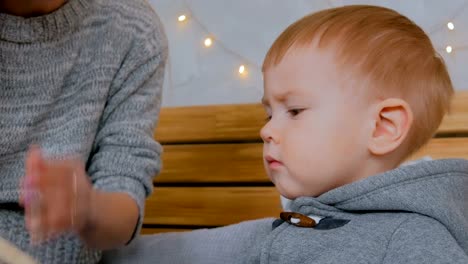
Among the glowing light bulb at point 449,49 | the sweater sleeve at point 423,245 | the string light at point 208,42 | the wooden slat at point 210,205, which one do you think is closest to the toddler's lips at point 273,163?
the sweater sleeve at point 423,245

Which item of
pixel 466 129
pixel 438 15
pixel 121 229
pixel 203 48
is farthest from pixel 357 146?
pixel 203 48

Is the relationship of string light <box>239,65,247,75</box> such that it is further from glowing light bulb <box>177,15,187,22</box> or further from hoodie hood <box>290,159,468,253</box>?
hoodie hood <box>290,159,468,253</box>

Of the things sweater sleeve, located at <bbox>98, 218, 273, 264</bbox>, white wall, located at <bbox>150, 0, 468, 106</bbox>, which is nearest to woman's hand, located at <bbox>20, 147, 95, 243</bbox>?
sweater sleeve, located at <bbox>98, 218, 273, 264</bbox>

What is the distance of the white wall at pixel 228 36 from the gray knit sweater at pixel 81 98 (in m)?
0.65

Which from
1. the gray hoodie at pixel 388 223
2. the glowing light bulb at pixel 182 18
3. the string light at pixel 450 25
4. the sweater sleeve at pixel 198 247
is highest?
the string light at pixel 450 25

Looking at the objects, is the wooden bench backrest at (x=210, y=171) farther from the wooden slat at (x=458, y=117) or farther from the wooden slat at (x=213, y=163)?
the wooden slat at (x=458, y=117)

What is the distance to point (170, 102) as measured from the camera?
1.74 meters

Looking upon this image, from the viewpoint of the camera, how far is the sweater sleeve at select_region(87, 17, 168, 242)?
0.93 m

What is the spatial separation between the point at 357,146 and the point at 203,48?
37.8 inches

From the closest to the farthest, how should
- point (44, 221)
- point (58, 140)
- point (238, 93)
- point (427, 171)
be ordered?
point (44, 221) → point (427, 171) → point (58, 140) → point (238, 93)

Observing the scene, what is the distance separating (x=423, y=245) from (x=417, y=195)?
3.0 inches

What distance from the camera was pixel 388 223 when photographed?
75cm

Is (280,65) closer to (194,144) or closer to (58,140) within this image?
(58,140)

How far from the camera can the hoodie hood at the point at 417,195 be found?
756 mm
